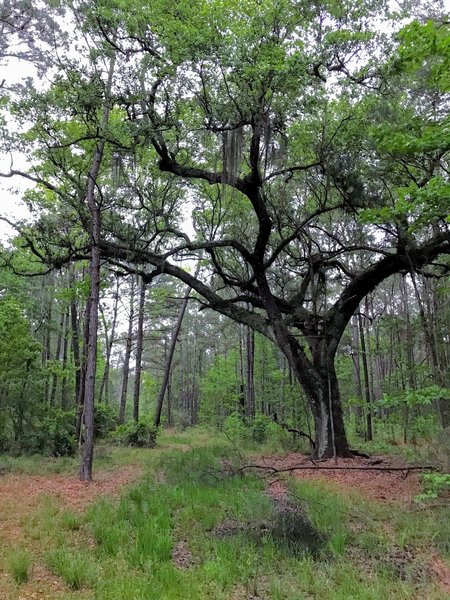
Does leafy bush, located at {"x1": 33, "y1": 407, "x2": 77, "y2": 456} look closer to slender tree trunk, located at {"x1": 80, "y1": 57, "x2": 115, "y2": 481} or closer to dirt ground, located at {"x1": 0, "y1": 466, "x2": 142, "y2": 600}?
dirt ground, located at {"x1": 0, "y1": 466, "x2": 142, "y2": 600}

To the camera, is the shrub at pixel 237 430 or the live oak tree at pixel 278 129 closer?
the live oak tree at pixel 278 129

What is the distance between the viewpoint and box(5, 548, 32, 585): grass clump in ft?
12.5

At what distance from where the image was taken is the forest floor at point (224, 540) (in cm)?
371

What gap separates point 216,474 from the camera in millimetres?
8477

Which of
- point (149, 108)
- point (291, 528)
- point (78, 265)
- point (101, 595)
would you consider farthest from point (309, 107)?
point (78, 265)

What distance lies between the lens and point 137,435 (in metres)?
15.4

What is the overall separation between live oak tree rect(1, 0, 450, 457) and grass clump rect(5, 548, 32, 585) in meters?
6.04

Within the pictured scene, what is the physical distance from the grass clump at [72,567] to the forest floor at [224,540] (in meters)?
0.01

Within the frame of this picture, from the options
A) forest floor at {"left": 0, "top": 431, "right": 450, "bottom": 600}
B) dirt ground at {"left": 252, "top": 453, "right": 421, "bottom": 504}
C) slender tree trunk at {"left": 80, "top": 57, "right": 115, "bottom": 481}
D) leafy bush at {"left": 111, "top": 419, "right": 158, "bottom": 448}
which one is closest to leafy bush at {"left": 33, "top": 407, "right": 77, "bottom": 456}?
leafy bush at {"left": 111, "top": 419, "right": 158, "bottom": 448}

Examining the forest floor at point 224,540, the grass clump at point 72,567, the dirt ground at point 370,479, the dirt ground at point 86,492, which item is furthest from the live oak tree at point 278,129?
the grass clump at point 72,567

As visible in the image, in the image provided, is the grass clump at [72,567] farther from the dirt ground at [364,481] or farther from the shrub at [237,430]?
the shrub at [237,430]

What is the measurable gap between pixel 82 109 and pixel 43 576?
26.9 ft

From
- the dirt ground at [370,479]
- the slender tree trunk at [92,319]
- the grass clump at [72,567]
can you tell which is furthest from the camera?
the slender tree trunk at [92,319]

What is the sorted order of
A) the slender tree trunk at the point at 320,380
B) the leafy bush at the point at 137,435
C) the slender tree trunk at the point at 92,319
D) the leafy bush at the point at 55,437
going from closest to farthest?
the slender tree trunk at the point at 92,319 < the slender tree trunk at the point at 320,380 < the leafy bush at the point at 55,437 < the leafy bush at the point at 137,435
